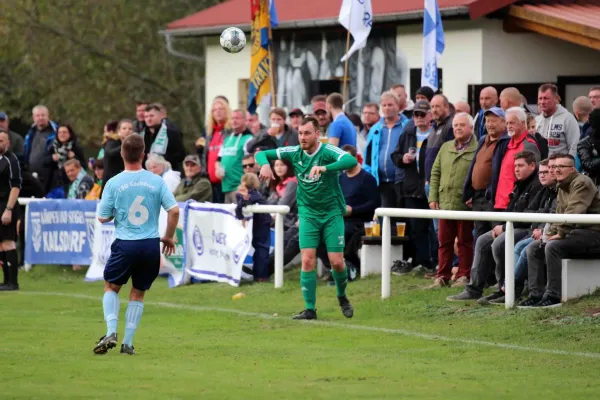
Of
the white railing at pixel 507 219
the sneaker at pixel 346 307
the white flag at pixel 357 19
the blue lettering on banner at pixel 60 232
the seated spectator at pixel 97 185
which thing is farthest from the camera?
the seated spectator at pixel 97 185

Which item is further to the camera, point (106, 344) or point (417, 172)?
point (417, 172)

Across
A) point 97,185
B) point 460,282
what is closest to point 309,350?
point 460,282

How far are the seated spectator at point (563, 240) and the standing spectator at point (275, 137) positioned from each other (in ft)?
20.6

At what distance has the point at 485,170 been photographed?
15055 mm

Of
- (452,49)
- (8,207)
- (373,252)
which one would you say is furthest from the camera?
(452,49)

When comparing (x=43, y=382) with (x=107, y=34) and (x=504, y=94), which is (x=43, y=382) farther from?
(x=107, y=34)

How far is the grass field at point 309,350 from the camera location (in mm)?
9406

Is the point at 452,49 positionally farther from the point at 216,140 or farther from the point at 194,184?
the point at 194,184

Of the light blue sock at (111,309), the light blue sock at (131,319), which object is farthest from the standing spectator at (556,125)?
the light blue sock at (111,309)

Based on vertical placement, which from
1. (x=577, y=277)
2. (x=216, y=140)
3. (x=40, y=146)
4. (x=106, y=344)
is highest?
(x=216, y=140)

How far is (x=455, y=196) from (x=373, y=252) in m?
1.90

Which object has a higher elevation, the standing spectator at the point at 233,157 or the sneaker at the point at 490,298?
the standing spectator at the point at 233,157

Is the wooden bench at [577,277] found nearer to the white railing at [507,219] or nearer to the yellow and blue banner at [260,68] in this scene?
the white railing at [507,219]

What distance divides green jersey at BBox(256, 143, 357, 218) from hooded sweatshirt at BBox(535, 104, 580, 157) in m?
2.62
